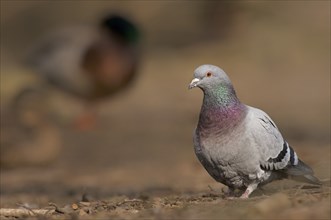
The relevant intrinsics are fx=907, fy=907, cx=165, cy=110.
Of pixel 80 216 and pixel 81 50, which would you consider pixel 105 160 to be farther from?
pixel 80 216

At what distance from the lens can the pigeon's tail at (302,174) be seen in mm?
6215

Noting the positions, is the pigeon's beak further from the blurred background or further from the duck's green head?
the duck's green head

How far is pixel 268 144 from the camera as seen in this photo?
5.95 metres

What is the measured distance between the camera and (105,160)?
11906 millimetres

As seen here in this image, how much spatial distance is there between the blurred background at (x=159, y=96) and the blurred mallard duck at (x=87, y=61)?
266 mm

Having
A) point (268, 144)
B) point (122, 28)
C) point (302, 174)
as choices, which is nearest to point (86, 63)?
point (122, 28)

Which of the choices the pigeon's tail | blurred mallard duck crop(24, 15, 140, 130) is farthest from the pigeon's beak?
blurred mallard duck crop(24, 15, 140, 130)

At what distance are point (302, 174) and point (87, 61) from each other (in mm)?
8279

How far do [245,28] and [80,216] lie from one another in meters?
15.8

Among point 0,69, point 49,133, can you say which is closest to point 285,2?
point 0,69

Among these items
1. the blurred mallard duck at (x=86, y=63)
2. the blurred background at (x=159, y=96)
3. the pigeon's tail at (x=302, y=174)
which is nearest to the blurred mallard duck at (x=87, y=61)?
the blurred mallard duck at (x=86, y=63)

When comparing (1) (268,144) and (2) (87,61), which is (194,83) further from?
(2) (87,61)

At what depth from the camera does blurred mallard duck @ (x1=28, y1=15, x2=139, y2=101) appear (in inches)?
558

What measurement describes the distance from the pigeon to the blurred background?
115 centimetres
